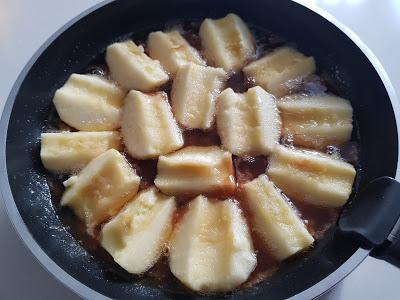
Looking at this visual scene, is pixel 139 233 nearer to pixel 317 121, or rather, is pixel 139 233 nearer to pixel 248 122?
pixel 248 122

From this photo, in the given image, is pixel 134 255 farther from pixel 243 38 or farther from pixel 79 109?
pixel 243 38

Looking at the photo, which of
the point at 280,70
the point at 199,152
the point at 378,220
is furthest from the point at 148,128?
the point at 378,220

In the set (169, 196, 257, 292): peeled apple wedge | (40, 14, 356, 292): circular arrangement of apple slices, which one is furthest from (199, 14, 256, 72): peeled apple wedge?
(169, 196, 257, 292): peeled apple wedge

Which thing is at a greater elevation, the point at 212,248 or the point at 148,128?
the point at 148,128

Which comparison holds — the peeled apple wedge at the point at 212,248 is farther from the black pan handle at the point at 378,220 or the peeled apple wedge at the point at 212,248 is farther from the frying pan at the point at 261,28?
the black pan handle at the point at 378,220

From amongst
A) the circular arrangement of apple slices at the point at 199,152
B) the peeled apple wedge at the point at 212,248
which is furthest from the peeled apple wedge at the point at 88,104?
the peeled apple wedge at the point at 212,248

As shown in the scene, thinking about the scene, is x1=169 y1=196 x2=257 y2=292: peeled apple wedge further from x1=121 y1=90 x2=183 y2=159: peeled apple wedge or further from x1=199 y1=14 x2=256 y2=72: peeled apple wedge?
x1=199 y1=14 x2=256 y2=72: peeled apple wedge

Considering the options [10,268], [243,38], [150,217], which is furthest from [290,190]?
[10,268]
